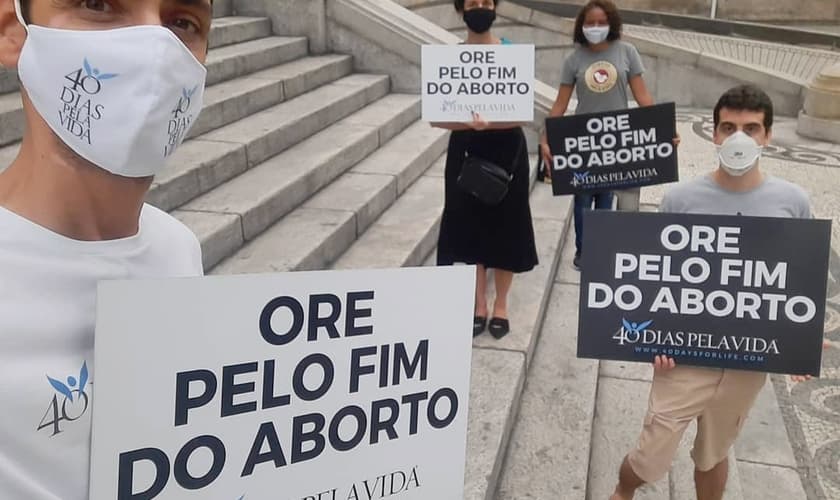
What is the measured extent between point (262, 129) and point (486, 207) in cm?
206

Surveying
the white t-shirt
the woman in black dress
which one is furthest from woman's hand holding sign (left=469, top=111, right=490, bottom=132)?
the white t-shirt

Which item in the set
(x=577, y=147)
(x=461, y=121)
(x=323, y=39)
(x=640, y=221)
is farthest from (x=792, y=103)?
(x=640, y=221)

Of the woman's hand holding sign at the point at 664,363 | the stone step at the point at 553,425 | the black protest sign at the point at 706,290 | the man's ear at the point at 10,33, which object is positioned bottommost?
the stone step at the point at 553,425

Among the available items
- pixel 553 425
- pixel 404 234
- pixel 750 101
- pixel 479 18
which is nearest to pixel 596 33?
pixel 479 18

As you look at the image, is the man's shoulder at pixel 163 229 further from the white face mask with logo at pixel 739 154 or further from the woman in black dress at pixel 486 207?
the woman in black dress at pixel 486 207

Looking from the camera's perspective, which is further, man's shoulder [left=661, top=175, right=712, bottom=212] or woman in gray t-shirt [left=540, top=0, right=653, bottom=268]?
woman in gray t-shirt [left=540, top=0, right=653, bottom=268]

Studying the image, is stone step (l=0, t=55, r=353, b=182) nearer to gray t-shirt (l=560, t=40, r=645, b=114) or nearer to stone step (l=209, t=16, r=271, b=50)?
stone step (l=209, t=16, r=271, b=50)

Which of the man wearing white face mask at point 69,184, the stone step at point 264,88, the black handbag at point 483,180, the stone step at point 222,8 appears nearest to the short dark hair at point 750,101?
the black handbag at point 483,180

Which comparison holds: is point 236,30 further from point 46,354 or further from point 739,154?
point 46,354

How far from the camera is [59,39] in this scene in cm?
109

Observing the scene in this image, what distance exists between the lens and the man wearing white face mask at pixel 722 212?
2672 mm

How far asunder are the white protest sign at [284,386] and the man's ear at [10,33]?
37 cm

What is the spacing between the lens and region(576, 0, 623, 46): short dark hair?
4637 millimetres

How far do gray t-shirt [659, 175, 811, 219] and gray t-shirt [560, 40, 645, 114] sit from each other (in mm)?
2061
